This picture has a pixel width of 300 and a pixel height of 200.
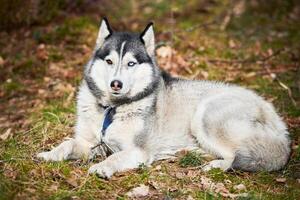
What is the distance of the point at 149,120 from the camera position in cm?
630

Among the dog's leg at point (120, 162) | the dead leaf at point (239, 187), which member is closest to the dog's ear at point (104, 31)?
the dog's leg at point (120, 162)

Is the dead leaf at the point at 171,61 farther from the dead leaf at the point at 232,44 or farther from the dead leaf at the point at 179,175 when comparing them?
the dead leaf at the point at 179,175

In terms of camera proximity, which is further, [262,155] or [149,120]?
[149,120]

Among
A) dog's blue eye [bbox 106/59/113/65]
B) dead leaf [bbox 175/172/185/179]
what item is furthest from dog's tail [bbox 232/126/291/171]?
dog's blue eye [bbox 106/59/113/65]

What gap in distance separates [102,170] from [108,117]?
82 cm

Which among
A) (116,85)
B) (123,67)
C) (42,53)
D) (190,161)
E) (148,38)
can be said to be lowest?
(190,161)

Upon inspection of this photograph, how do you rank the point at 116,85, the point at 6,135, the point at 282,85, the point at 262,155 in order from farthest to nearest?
the point at 282,85, the point at 6,135, the point at 262,155, the point at 116,85

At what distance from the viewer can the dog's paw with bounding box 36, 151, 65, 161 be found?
5.95 meters

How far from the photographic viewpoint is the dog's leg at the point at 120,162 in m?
5.61

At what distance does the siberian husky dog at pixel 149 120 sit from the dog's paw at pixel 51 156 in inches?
0.4

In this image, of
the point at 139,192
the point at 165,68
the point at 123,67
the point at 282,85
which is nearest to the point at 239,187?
the point at 139,192

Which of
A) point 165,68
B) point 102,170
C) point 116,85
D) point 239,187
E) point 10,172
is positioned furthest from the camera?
point 165,68

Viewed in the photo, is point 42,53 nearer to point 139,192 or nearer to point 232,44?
point 232,44

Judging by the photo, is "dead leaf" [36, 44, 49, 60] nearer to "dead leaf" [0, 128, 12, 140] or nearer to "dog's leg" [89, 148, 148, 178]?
"dead leaf" [0, 128, 12, 140]
